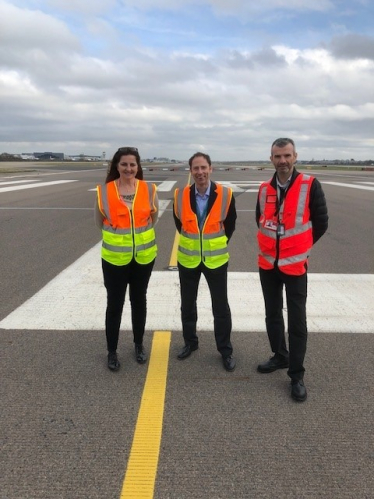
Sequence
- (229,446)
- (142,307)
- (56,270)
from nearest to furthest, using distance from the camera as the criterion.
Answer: (229,446) → (142,307) → (56,270)

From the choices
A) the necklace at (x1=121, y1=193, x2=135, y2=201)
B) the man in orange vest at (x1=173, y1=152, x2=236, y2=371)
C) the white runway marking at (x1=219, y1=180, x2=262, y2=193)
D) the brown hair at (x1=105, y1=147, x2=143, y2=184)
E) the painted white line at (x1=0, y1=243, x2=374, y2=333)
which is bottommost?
the painted white line at (x1=0, y1=243, x2=374, y2=333)

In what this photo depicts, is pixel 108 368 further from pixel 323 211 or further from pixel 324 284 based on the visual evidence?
pixel 324 284

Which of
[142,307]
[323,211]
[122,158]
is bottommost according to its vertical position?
[142,307]

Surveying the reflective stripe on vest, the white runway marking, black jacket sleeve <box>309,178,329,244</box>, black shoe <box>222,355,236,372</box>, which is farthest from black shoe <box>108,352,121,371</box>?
the white runway marking

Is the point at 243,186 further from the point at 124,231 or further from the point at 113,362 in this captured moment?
the point at 113,362

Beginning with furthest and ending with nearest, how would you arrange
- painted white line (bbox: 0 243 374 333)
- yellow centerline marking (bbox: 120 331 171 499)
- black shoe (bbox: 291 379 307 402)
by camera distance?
painted white line (bbox: 0 243 374 333), black shoe (bbox: 291 379 307 402), yellow centerline marking (bbox: 120 331 171 499)

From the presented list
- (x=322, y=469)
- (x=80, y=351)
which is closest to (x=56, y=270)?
(x=80, y=351)

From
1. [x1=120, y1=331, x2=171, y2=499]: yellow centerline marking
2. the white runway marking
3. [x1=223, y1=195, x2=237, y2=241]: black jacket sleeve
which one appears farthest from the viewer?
the white runway marking

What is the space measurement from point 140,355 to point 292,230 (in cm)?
174

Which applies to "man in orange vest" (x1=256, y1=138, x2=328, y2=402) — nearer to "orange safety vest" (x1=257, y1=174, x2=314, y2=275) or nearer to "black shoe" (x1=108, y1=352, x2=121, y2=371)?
"orange safety vest" (x1=257, y1=174, x2=314, y2=275)

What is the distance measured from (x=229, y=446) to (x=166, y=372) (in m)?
1.02

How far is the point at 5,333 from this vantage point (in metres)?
4.02

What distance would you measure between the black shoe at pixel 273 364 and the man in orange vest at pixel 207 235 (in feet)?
0.83

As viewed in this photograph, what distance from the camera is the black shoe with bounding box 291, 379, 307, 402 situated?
3000 millimetres
